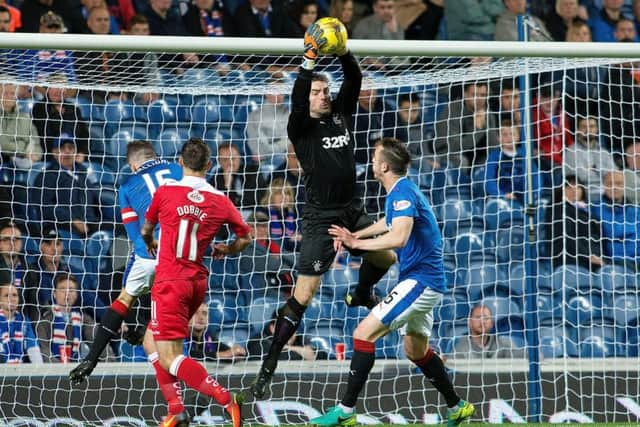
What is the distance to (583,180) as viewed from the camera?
36.7ft

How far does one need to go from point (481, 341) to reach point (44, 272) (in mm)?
3997

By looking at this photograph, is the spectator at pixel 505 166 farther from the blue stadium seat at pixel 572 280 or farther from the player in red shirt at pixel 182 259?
the player in red shirt at pixel 182 259

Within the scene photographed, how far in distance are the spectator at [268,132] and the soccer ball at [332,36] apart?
3.21 meters

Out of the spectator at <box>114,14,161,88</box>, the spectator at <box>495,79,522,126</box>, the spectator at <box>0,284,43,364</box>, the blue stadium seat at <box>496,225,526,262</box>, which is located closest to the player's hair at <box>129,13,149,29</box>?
the spectator at <box>114,14,161,88</box>

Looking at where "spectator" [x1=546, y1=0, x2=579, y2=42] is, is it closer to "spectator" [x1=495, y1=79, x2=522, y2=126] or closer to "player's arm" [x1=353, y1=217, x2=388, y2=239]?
"spectator" [x1=495, y1=79, x2=522, y2=126]

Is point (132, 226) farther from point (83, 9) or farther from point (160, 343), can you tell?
point (83, 9)

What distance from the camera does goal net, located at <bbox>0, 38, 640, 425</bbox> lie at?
31.1 ft

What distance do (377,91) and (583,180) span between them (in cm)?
232

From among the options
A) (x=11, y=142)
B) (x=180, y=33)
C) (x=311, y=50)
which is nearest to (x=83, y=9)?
(x=180, y=33)

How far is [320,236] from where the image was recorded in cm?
784

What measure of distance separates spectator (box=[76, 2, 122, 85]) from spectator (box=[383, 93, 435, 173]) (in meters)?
2.79

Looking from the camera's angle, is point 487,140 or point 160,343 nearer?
point 160,343

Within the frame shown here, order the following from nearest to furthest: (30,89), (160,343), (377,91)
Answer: (160,343) → (30,89) → (377,91)

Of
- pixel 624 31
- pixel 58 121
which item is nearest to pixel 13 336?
pixel 58 121
